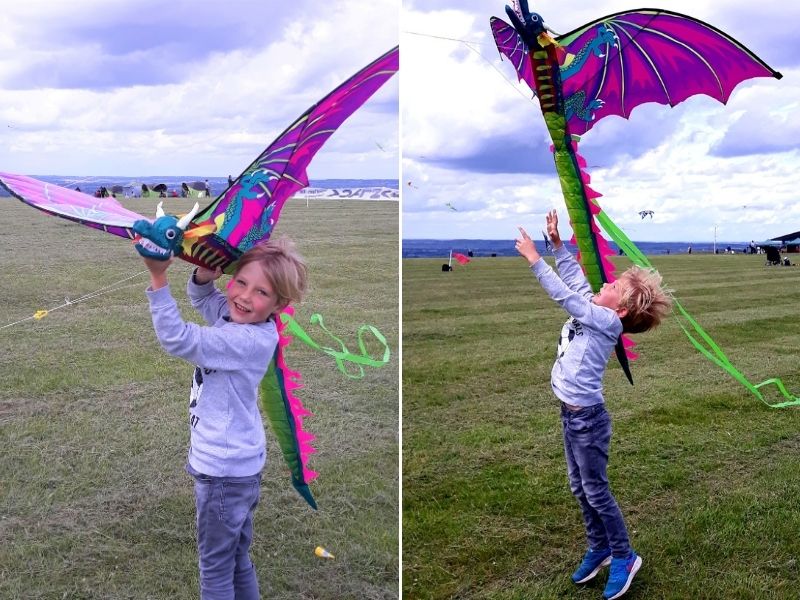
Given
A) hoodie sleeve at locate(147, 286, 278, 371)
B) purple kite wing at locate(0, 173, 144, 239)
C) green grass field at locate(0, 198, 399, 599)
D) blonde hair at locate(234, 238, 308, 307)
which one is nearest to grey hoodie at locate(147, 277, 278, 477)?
hoodie sleeve at locate(147, 286, 278, 371)

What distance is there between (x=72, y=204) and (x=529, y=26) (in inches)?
65.4

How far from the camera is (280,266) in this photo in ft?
7.47

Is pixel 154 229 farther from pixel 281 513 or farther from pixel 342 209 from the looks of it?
pixel 342 209

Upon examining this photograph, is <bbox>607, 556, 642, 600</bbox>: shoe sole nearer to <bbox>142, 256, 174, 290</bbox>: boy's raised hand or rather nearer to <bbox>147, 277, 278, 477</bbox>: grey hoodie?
<bbox>147, 277, 278, 477</bbox>: grey hoodie

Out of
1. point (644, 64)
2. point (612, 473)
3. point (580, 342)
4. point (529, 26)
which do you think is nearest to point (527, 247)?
point (580, 342)

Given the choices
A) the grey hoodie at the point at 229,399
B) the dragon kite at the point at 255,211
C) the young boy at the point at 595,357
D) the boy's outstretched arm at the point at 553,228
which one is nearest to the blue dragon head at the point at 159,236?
the dragon kite at the point at 255,211

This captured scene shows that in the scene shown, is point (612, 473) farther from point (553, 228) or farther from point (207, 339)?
point (207, 339)

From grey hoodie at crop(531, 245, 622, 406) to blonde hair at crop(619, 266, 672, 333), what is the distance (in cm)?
8

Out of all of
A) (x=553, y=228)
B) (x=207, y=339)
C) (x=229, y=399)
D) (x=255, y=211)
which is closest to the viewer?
(x=207, y=339)

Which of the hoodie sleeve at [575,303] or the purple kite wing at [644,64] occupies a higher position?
the purple kite wing at [644,64]

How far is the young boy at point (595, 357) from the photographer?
8.99ft

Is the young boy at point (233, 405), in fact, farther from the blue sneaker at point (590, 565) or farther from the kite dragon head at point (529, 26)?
the blue sneaker at point (590, 565)

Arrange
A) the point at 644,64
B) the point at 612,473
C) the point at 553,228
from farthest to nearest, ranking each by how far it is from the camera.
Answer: the point at 612,473
the point at 644,64
the point at 553,228

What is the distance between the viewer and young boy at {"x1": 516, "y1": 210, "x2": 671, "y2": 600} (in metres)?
2.74
